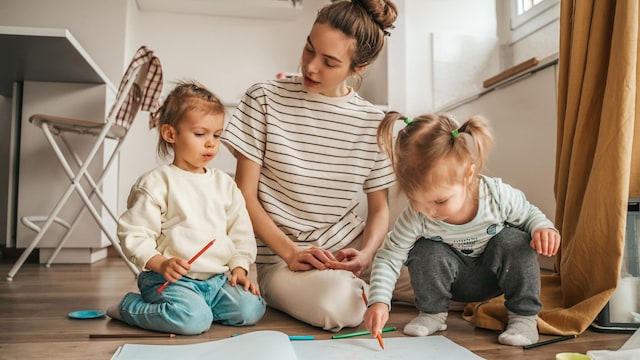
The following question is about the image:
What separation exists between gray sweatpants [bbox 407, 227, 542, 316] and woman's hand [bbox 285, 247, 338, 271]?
0.18 meters

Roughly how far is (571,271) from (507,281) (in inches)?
10.3

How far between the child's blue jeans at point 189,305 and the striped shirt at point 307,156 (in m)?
0.22

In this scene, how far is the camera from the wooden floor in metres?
0.95

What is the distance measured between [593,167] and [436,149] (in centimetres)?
48

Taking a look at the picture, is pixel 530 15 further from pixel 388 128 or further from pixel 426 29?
pixel 388 128

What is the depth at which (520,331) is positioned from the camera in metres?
1.01

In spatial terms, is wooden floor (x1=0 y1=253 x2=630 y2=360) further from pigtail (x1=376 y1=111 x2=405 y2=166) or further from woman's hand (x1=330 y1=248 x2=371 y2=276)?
pigtail (x1=376 y1=111 x2=405 y2=166)

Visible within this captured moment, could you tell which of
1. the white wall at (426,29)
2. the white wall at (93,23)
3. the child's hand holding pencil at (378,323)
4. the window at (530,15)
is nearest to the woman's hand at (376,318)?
the child's hand holding pencil at (378,323)

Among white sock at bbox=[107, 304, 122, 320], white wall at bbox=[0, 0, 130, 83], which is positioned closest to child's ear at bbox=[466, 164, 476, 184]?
white sock at bbox=[107, 304, 122, 320]

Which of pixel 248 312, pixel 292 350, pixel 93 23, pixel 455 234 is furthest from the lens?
pixel 93 23

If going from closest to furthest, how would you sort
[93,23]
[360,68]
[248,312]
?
[248,312] → [360,68] → [93,23]

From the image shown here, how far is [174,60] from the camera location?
3107 mm

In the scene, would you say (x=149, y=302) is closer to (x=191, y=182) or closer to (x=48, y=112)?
(x=191, y=182)

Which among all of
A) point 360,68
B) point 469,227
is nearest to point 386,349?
point 469,227
